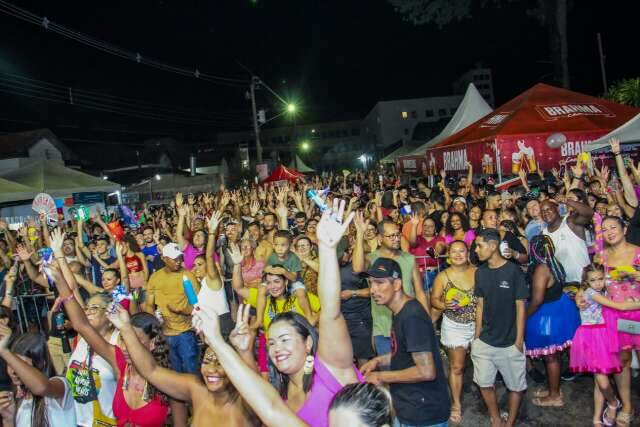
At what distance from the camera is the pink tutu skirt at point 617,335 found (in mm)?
4156

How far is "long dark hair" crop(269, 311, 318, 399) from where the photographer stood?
254 cm

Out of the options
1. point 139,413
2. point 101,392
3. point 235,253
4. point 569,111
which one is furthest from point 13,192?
point 569,111

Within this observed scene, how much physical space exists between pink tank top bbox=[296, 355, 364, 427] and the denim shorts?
3.15m

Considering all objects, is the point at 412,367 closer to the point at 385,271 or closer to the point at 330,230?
the point at 385,271

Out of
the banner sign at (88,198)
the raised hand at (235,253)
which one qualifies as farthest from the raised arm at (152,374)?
the banner sign at (88,198)

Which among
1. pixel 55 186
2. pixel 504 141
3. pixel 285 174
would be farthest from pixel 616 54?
pixel 55 186

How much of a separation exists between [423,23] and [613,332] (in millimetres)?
18031

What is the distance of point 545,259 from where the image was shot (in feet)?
15.3

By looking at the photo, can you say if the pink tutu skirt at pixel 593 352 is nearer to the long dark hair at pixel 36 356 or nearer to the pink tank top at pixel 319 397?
the pink tank top at pixel 319 397

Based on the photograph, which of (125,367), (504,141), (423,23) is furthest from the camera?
(423,23)

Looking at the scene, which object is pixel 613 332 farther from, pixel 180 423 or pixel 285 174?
pixel 285 174

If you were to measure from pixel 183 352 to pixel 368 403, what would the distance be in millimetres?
3939

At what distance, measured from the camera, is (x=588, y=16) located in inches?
1252

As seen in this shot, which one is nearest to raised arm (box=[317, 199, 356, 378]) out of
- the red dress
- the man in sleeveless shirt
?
the red dress
